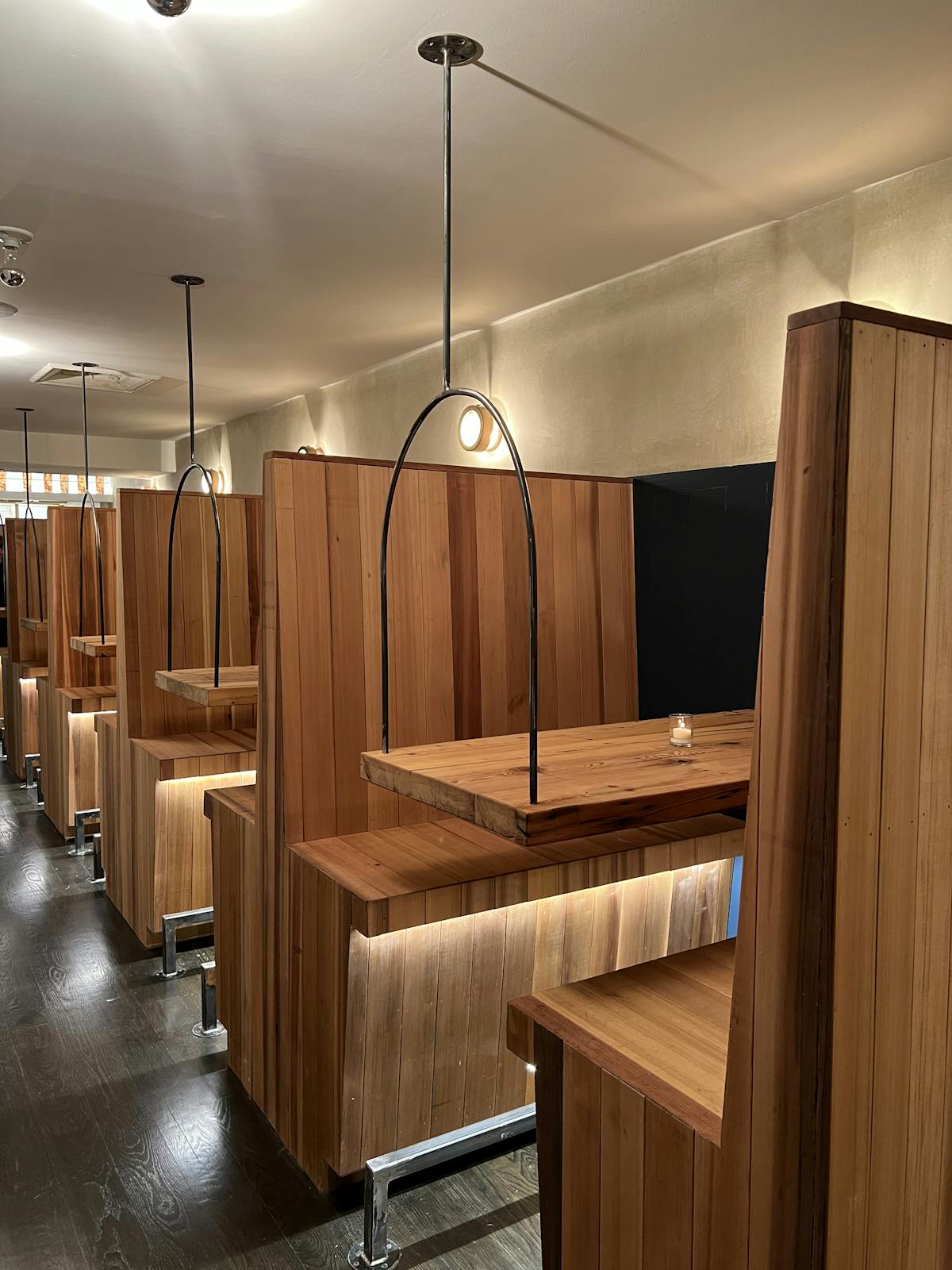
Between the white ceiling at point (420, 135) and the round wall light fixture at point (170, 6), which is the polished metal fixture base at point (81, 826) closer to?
the white ceiling at point (420, 135)

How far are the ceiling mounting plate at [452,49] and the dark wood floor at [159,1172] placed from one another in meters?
2.50

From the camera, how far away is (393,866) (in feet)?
7.04

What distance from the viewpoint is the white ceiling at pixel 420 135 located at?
1888mm

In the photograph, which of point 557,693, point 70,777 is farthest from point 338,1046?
point 70,777

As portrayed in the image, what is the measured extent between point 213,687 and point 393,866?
37.3 inches

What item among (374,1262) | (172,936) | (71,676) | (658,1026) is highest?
(71,676)

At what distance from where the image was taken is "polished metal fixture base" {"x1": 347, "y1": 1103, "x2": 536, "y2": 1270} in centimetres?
204

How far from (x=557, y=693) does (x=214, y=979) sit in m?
1.33

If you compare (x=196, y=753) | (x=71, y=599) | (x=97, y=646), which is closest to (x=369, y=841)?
(x=196, y=753)

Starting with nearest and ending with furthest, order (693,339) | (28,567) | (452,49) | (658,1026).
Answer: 1. (658,1026)
2. (452,49)
3. (693,339)
4. (28,567)

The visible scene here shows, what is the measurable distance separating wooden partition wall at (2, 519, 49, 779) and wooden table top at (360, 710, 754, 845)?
5001 millimetres

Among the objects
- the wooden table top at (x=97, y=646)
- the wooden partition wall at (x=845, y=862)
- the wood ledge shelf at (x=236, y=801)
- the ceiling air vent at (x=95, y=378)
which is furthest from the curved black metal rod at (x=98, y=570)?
the wooden partition wall at (x=845, y=862)

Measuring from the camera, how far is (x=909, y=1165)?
1.24 metres

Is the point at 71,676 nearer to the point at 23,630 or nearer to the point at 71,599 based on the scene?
the point at 71,599
